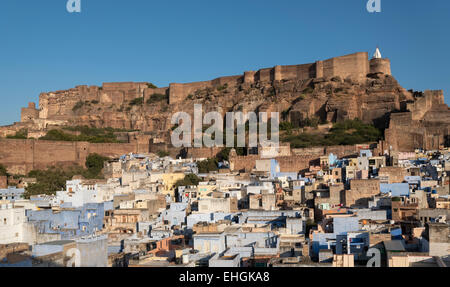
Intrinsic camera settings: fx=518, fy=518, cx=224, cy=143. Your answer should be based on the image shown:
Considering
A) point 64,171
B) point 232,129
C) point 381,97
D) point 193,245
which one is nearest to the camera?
point 193,245

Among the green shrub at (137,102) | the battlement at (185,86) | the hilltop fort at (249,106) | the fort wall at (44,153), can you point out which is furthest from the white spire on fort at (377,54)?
the fort wall at (44,153)

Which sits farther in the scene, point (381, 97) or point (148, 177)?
point (381, 97)

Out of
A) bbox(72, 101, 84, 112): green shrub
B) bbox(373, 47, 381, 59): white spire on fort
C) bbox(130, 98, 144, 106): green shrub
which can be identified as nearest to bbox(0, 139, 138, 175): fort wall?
bbox(130, 98, 144, 106): green shrub

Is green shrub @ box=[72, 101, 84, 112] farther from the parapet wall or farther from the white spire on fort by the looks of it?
the white spire on fort

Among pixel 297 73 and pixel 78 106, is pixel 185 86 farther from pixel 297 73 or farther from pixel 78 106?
pixel 297 73

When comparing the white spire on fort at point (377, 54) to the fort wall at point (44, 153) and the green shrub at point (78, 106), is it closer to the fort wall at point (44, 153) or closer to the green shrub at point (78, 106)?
the fort wall at point (44, 153)

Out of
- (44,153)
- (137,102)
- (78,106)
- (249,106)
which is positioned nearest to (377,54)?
(249,106)

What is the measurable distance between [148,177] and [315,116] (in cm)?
1495

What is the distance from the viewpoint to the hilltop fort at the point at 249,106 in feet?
87.9

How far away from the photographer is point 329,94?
33250mm

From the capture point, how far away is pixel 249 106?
36.3 meters
